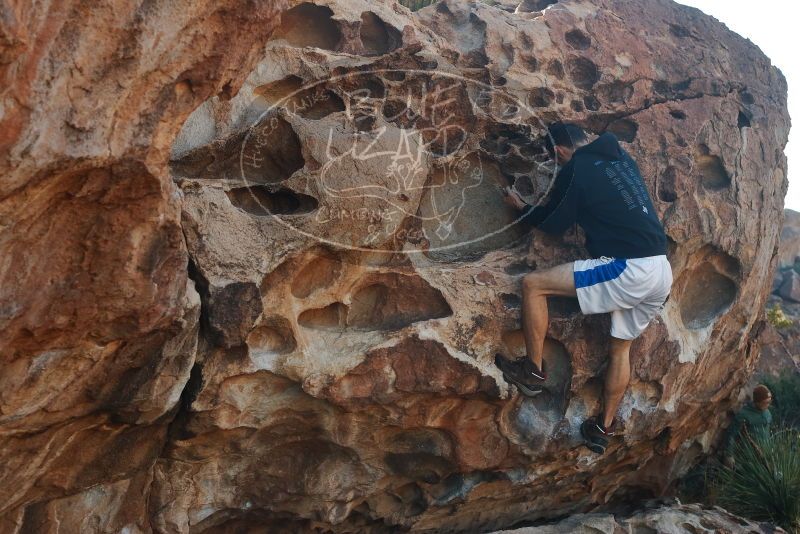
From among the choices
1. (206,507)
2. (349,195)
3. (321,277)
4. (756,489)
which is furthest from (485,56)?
(756,489)

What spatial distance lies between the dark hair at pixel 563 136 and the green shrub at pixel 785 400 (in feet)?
15.5

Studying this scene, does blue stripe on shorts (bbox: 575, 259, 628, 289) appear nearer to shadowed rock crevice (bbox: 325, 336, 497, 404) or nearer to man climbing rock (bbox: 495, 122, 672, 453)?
man climbing rock (bbox: 495, 122, 672, 453)

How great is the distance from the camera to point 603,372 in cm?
521

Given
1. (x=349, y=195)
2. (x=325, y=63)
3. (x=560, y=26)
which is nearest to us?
(x=349, y=195)

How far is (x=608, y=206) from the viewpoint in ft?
16.1

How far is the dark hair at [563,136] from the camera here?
18.1ft

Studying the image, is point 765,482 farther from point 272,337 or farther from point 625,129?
point 272,337

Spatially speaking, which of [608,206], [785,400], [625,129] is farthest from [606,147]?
[785,400]

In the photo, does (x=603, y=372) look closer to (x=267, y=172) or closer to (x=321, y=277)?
(x=321, y=277)

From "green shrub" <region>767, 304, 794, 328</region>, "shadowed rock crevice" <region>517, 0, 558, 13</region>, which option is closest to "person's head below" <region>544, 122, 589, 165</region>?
"shadowed rock crevice" <region>517, 0, 558, 13</region>

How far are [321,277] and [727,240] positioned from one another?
134 inches

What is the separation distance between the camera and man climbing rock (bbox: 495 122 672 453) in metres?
4.85

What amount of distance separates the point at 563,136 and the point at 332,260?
214 centimetres

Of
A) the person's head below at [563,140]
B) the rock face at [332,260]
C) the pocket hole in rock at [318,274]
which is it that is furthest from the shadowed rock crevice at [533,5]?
the pocket hole in rock at [318,274]
